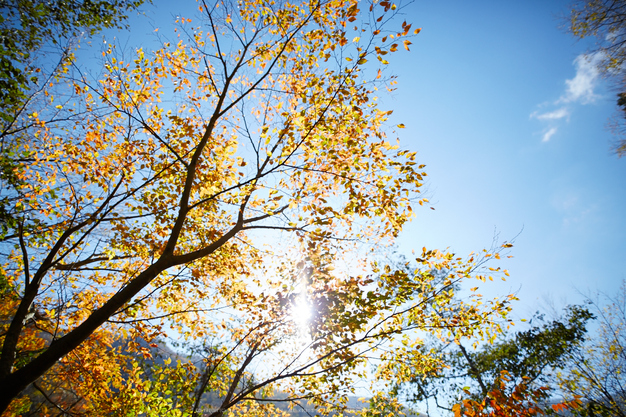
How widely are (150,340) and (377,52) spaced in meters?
7.65

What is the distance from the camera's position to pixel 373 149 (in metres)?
5.09

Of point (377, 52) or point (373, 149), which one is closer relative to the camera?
point (377, 52)

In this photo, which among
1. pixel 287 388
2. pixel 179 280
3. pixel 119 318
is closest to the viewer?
pixel 119 318

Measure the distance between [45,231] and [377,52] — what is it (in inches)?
316

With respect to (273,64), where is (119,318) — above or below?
below

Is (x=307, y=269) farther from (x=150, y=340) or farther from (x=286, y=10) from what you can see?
(x=286, y=10)

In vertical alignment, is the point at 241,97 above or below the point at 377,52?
above

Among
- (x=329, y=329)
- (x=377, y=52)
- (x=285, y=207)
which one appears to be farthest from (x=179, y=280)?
(x=377, y=52)

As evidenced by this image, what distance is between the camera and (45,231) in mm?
5777

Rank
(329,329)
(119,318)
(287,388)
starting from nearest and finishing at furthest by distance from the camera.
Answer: (329,329) → (119,318) → (287,388)

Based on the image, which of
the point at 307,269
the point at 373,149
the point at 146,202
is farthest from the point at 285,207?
the point at 146,202

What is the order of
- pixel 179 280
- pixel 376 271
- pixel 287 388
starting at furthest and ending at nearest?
pixel 287 388, pixel 179 280, pixel 376 271

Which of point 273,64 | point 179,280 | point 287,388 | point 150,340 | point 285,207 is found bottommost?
point 287,388

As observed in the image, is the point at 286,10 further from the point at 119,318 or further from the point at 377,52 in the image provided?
the point at 119,318
